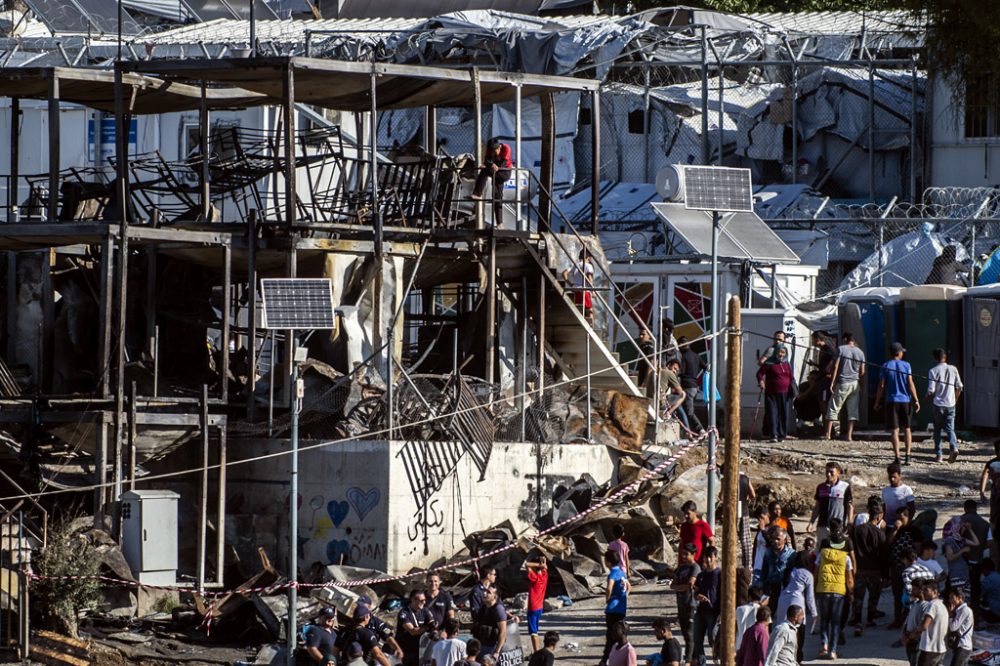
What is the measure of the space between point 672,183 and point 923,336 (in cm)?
1268

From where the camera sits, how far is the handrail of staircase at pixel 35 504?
2169 centimetres

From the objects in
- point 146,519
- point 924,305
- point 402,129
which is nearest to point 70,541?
point 146,519

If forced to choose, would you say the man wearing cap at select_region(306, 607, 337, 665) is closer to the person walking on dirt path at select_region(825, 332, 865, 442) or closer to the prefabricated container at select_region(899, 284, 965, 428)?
the person walking on dirt path at select_region(825, 332, 865, 442)

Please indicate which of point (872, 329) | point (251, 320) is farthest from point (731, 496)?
point (872, 329)

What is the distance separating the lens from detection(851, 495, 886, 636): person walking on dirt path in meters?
18.6

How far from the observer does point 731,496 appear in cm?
1620

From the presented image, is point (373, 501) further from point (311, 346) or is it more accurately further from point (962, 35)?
point (962, 35)

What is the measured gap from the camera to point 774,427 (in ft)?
92.4

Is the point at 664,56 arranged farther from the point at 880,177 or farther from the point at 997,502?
the point at 997,502

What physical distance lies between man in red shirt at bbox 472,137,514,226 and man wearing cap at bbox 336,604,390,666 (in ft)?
28.3

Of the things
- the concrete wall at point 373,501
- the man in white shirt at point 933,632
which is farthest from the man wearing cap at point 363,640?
Result: the man in white shirt at point 933,632

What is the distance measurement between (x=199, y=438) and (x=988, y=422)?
12.4 metres

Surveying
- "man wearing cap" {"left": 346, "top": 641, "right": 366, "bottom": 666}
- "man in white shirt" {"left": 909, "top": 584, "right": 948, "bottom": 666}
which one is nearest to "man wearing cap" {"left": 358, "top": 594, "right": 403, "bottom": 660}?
"man wearing cap" {"left": 346, "top": 641, "right": 366, "bottom": 666}

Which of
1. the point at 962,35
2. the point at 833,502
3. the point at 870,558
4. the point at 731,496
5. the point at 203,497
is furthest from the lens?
the point at 203,497
